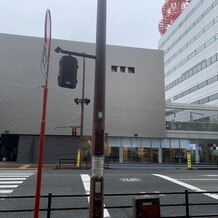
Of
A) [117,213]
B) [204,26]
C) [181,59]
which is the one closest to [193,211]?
[117,213]

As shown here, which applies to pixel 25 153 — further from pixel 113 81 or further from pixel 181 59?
pixel 181 59

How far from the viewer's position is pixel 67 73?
6.56 m

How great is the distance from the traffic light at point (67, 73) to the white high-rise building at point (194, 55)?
193ft

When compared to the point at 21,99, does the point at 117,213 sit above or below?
below

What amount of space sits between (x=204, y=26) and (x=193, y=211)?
206 feet

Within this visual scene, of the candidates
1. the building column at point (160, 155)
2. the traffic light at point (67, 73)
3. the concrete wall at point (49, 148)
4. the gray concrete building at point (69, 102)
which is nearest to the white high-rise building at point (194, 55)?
the gray concrete building at point (69, 102)

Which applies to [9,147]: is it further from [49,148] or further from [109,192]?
[109,192]

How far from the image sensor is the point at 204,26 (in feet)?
220

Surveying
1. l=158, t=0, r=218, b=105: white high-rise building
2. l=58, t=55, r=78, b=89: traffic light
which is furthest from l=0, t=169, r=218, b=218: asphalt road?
l=158, t=0, r=218, b=105: white high-rise building

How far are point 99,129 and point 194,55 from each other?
69.3 meters

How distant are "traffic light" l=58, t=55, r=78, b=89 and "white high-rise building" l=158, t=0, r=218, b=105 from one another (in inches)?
2312

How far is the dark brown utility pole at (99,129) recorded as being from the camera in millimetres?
5980

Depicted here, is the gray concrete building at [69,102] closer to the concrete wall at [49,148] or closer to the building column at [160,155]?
the concrete wall at [49,148]

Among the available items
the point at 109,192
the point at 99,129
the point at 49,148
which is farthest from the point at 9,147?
the point at 99,129
